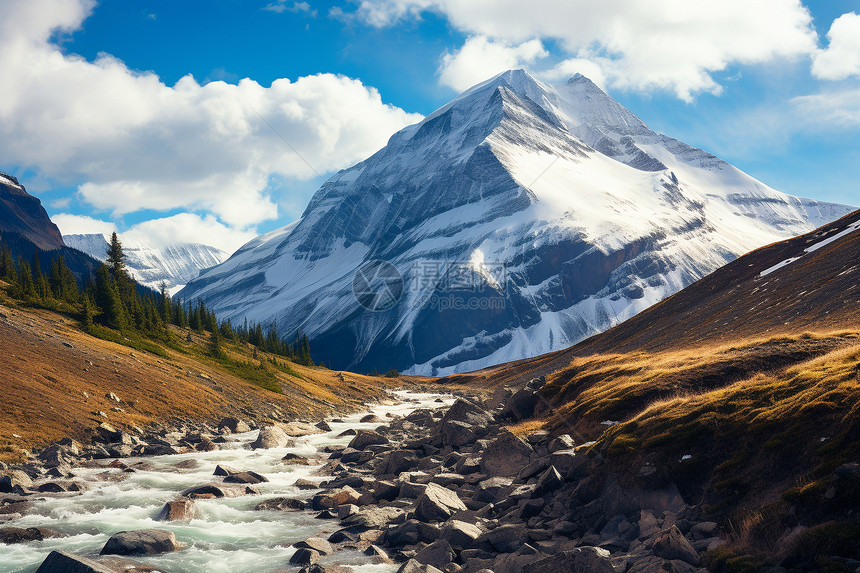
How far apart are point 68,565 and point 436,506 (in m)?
13.1

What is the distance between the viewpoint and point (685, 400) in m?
22.9

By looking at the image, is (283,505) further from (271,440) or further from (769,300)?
(769,300)

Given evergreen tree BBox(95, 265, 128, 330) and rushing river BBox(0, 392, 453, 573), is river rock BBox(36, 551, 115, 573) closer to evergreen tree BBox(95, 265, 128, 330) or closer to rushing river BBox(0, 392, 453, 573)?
rushing river BBox(0, 392, 453, 573)

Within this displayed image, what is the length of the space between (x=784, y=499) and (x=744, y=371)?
13883 millimetres

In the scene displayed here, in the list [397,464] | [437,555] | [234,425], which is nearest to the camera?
[437,555]

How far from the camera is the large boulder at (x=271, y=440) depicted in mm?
45219

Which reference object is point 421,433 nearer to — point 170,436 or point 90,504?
point 170,436

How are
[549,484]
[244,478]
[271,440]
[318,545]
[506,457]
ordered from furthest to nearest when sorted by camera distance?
[271,440], [244,478], [506,457], [549,484], [318,545]

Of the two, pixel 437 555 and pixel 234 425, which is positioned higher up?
pixel 234 425

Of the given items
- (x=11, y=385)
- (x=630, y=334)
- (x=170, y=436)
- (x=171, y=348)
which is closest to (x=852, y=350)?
(x=170, y=436)

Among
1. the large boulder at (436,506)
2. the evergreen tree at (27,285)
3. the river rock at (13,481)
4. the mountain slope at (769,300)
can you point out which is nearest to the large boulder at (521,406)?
the mountain slope at (769,300)

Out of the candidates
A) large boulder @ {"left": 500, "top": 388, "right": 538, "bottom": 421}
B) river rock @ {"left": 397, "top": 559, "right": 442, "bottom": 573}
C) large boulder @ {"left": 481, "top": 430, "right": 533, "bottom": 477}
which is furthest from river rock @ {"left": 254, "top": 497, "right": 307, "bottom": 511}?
large boulder @ {"left": 500, "top": 388, "right": 538, "bottom": 421}

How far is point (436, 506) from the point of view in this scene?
23062mm

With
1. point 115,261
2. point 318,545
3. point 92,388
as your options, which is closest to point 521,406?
point 318,545
